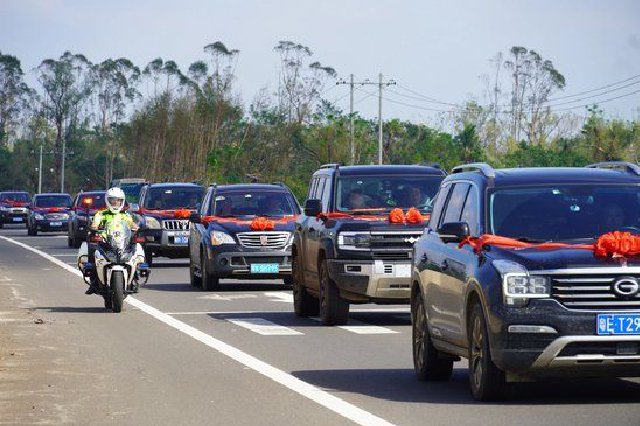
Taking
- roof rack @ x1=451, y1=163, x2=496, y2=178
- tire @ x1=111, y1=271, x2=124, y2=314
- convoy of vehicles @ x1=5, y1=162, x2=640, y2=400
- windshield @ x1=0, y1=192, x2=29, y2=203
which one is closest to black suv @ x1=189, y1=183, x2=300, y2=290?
tire @ x1=111, y1=271, x2=124, y2=314

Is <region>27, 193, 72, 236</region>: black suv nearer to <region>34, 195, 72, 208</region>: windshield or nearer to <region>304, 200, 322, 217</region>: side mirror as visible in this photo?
<region>34, 195, 72, 208</region>: windshield

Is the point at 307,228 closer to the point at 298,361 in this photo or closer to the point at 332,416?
the point at 298,361

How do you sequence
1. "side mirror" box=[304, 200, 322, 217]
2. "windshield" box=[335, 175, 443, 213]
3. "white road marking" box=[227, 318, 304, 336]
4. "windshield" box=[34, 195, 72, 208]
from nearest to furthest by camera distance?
"white road marking" box=[227, 318, 304, 336]
"side mirror" box=[304, 200, 322, 217]
"windshield" box=[335, 175, 443, 213]
"windshield" box=[34, 195, 72, 208]

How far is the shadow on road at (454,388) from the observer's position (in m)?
13.4

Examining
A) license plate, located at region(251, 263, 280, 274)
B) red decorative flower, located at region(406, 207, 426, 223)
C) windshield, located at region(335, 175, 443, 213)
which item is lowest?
license plate, located at region(251, 263, 280, 274)

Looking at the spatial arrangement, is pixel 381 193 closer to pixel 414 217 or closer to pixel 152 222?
pixel 414 217

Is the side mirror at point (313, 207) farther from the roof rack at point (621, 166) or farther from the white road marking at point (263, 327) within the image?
the roof rack at point (621, 166)

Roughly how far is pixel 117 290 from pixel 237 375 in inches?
362

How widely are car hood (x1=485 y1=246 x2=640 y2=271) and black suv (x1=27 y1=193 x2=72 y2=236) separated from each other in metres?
61.1

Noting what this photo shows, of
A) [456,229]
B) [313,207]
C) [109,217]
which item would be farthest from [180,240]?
[456,229]

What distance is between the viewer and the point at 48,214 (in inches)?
2896

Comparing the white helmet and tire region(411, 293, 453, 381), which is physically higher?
the white helmet

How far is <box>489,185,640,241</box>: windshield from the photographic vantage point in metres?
13.6

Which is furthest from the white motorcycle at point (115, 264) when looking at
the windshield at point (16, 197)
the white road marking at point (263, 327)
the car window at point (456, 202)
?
the windshield at point (16, 197)
